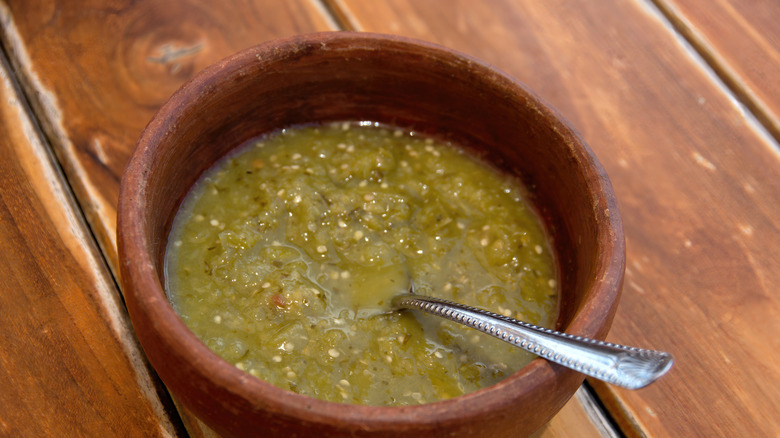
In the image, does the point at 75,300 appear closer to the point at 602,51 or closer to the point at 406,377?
the point at 406,377

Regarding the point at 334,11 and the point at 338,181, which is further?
the point at 334,11

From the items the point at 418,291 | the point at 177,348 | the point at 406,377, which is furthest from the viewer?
the point at 418,291

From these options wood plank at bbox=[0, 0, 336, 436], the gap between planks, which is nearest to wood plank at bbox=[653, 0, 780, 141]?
the gap between planks

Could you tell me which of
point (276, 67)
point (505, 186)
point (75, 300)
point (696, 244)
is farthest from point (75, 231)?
point (696, 244)

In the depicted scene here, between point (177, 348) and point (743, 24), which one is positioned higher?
point (743, 24)

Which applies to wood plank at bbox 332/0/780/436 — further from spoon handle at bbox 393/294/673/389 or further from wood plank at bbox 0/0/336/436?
spoon handle at bbox 393/294/673/389

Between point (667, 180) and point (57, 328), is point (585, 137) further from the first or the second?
point (57, 328)

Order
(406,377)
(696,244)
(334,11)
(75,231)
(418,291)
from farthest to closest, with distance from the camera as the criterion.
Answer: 1. (334,11)
2. (696,244)
3. (75,231)
4. (418,291)
5. (406,377)
